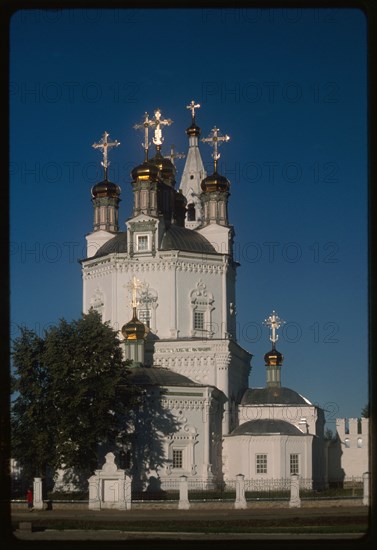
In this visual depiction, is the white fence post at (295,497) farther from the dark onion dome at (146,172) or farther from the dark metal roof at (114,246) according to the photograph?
the dark onion dome at (146,172)

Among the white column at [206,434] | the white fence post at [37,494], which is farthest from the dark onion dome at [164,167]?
the white fence post at [37,494]

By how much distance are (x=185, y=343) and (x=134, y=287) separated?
8.88ft

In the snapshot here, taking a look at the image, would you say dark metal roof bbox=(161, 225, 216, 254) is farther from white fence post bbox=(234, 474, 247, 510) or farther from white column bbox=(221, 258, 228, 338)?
white fence post bbox=(234, 474, 247, 510)

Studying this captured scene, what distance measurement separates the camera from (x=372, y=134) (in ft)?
29.8

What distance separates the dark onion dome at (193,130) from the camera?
152ft

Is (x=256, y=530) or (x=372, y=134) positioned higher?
(x=372, y=134)

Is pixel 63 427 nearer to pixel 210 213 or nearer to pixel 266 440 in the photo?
pixel 266 440

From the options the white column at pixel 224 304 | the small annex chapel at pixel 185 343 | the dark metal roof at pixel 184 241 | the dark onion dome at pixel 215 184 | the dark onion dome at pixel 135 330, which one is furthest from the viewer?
the dark onion dome at pixel 215 184

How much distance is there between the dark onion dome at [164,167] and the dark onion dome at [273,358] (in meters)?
8.06

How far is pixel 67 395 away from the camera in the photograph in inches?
1217

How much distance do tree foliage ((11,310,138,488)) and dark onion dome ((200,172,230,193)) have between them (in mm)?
10373

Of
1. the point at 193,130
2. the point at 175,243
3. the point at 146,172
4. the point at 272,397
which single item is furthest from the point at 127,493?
the point at 193,130

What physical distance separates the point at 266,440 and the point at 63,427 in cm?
931
